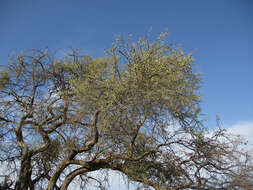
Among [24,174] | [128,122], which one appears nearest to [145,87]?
[128,122]

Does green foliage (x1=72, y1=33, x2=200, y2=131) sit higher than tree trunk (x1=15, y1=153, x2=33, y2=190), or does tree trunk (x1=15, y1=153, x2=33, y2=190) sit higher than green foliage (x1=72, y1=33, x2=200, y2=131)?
green foliage (x1=72, y1=33, x2=200, y2=131)

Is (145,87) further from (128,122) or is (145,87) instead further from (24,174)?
(24,174)

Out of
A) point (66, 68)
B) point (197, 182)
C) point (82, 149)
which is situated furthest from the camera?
point (66, 68)

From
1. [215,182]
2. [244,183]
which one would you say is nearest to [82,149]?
[215,182]

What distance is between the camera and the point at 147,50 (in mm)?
9039

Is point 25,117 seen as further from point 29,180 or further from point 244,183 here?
point 244,183

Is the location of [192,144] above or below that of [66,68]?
below

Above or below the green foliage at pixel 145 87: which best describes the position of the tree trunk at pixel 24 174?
below

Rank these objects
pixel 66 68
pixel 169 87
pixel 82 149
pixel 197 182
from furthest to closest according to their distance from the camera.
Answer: pixel 66 68, pixel 82 149, pixel 197 182, pixel 169 87

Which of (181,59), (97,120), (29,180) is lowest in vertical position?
(29,180)

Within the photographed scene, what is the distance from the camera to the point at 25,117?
8992 millimetres

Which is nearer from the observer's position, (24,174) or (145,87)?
(145,87)

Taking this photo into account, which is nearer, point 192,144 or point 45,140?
point 192,144

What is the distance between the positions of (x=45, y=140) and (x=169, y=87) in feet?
16.4
